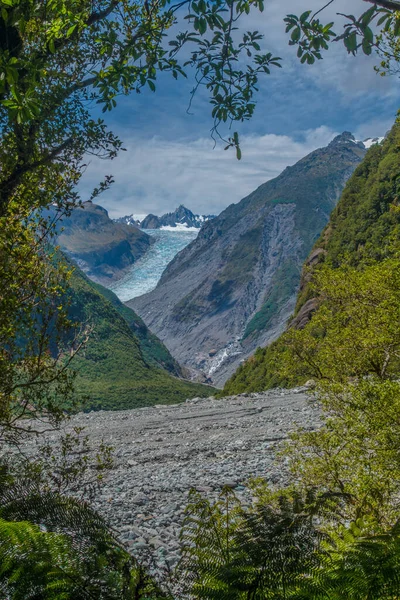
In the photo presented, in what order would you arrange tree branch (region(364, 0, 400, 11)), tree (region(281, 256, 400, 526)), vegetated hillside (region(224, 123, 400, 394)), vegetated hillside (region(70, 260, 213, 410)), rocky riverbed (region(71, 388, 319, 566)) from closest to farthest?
tree branch (region(364, 0, 400, 11)) < tree (region(281, 256, 400, 526)) < rocky riverbed (region(71, 388, 319, 566)) < vegetated hillside (region(224, 123, 400, 394)) < vegetated hillside (region(70, 260, 213, 410))

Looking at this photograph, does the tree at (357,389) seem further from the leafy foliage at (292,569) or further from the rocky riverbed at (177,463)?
the leafy foliage at (292,569)

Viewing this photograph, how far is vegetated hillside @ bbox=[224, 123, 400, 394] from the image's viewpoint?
2635 inches

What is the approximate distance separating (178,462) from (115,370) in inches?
4127

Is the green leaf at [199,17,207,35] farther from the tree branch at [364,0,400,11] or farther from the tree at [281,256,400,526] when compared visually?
the tree at [281,256,400,526]

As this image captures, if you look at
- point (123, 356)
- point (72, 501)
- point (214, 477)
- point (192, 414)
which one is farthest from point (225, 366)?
point (72, 501)

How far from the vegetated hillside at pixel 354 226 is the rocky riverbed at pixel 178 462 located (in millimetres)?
36820

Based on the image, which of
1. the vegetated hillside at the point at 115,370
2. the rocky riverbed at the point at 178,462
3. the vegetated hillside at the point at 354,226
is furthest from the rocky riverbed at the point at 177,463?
the vegetated hillside at the point at 115,370

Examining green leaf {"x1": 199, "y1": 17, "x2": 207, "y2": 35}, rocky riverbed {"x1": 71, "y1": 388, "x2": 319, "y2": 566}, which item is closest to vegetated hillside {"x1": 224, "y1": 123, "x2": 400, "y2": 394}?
rocky riverbed {"x1": 71, "y1": 388, "x2": 319, "y2": 566}

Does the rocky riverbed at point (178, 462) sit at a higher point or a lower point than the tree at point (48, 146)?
lower

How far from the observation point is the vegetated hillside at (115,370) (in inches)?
3516

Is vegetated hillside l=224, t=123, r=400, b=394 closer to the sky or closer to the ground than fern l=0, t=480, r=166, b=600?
closer to the sky

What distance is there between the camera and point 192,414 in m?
33.5

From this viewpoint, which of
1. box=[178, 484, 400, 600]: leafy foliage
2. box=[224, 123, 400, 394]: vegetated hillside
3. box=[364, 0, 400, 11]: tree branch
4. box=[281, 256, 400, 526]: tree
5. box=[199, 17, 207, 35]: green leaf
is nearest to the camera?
box=[178, 484, 400, 600]: leafy foliage

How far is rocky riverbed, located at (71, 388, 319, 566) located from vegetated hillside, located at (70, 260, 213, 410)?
41273 mm
